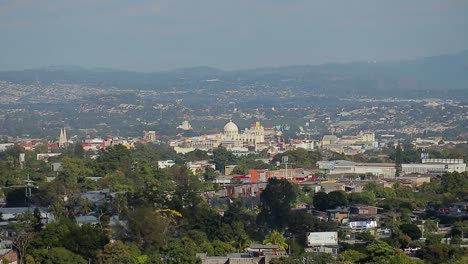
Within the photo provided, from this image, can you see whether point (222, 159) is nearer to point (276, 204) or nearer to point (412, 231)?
point (276, 204)

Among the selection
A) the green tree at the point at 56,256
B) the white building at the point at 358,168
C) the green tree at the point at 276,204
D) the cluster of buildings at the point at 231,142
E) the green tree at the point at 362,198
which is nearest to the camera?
the green tree at the point at 56,256

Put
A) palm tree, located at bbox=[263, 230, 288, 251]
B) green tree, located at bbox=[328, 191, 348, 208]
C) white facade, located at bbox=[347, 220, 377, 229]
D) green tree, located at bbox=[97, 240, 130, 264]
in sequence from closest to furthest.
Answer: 1. green tree, located at bbox=[97, 240, 130, 264]
2. palm tree, located at bbox=[263, 230, 288, 251]
3. white facade, located at bbox=[347, 220, 377, 229]
4. green tree, located at bbox=[328, 191, 348, 208]

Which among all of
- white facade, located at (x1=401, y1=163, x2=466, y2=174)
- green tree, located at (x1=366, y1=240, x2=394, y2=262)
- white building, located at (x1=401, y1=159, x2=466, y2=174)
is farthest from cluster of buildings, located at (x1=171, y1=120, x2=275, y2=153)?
green tree, located at (x1=366, y1=240, x2=394, y2=262)

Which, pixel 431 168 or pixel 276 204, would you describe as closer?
pixel 276 204

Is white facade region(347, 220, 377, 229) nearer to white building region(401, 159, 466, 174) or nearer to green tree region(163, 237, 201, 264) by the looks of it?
green tree region(163, 237, 201, 264)

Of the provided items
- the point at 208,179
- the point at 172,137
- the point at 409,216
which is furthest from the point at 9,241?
the point at 172,137

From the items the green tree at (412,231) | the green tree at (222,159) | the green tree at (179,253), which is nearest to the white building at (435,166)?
the green tree at (222,159)

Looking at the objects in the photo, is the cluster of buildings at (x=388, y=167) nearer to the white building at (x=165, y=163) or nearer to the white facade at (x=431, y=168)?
the white facade at (x=431, y=168)

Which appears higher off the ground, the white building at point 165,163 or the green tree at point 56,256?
the green tree at point 56,256

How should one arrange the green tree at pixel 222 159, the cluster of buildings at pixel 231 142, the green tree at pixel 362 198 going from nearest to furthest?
the green tree at pixel 362 198, the green tree at pixel 222 159, the cluster of buildings at pixel 231 142

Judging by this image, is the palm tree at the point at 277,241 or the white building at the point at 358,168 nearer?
the palm tree at the point at 277,241

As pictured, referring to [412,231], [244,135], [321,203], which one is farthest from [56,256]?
[244,135]
